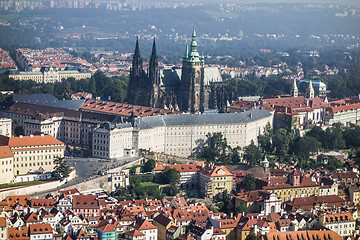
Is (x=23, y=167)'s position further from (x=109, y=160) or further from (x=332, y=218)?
(x=332, y=218)

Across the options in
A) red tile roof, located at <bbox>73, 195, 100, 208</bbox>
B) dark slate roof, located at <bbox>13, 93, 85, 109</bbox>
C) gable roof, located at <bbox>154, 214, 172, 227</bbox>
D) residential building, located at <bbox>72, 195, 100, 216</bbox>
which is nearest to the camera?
gable roof, located at <bbox>154, 214, 172, 227</bbox>

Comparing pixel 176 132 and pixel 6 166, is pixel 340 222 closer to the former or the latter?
pixel 176 132

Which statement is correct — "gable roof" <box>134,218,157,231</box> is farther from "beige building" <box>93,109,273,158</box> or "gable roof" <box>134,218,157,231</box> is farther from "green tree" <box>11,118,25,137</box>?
"green tree" <box>11,118,25,137</box>

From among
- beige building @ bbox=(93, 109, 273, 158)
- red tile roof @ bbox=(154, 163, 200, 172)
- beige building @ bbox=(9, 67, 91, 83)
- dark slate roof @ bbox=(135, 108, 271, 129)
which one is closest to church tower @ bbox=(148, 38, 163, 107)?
beige building @ bbox=(93, 109, 273, 158)

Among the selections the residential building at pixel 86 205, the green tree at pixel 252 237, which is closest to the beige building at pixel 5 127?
the residential building at pixel 86 205

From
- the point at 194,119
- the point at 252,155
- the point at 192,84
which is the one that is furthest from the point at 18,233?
the point at 192,84

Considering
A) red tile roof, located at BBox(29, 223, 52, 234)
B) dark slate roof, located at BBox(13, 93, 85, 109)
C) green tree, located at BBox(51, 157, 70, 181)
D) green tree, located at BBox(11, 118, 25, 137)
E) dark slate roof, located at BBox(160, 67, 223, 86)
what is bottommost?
red tile roof, located at BBox(29, 223, 52, 234)

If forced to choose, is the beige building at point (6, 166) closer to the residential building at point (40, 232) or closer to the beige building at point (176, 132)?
the beige building at point (176, 132)

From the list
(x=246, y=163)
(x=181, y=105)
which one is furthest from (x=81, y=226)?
(x=181, y=105)
